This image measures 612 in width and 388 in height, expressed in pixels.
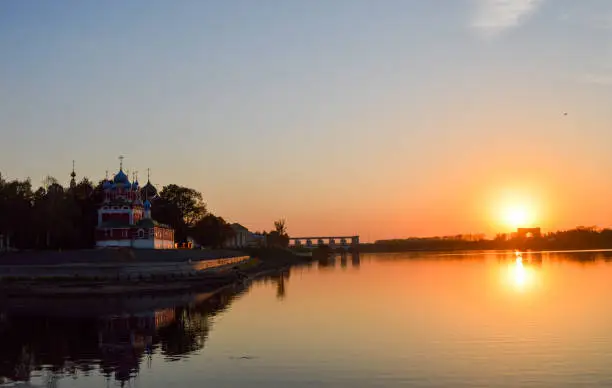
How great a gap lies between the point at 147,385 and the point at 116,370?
143 inches

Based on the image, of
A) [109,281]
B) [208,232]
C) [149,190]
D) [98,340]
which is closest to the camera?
[98,340]

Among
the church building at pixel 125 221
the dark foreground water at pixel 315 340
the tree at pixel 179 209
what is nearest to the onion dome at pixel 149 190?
the tree at pixel 179 209

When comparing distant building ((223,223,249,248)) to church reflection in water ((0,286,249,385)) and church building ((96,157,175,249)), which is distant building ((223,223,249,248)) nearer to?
church building ((96,157,175,249))

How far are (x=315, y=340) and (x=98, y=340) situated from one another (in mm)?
11115

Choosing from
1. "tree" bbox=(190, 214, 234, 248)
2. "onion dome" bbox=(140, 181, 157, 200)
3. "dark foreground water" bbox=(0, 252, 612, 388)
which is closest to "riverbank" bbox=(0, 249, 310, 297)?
"dark foreground water" bbox=(0, 252, 612, 388)

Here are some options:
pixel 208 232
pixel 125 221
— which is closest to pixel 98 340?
pixel 125 221

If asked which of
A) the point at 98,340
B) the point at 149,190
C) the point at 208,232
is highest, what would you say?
the point at 149,190

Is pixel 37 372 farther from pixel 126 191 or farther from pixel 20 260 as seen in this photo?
pixel 126 191

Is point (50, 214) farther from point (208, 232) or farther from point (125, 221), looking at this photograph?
point (208, 232)

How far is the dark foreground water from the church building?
30706mm

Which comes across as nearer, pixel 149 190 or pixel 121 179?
pixel 121 179

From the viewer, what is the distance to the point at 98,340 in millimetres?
36500

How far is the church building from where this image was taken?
88938 millimetres

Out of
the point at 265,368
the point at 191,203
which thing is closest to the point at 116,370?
the point at 265,368
